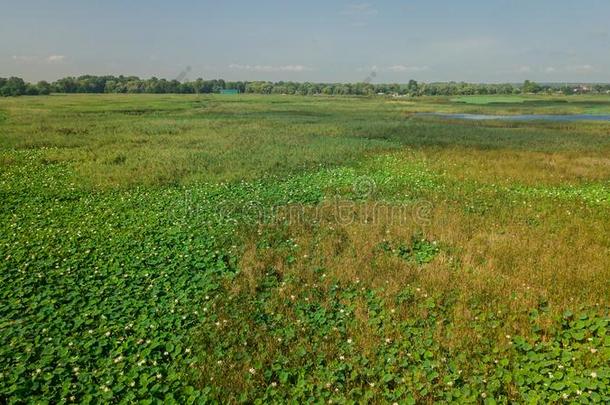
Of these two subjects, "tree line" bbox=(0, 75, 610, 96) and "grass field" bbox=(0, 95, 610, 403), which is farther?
"tree line" bbox=(0, 75, 610, 96)

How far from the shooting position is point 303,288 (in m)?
8.94

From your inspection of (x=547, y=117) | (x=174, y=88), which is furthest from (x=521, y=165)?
(x=174, y=88)

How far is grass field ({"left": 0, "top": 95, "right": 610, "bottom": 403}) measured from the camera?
6.03m

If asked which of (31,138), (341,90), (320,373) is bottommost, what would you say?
(320,373)

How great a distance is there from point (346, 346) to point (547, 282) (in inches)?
205

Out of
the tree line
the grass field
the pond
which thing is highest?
the tree line

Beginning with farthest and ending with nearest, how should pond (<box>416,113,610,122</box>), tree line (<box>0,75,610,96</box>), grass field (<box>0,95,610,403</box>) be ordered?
tree line (<box>0,75,610,96</box>)
pond (<box>416,113,610,122</box>)
grass field (<box>0,95,610,403</box>)

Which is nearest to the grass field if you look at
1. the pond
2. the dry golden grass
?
the dry golden grass

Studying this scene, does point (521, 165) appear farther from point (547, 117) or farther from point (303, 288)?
point (547, 117)

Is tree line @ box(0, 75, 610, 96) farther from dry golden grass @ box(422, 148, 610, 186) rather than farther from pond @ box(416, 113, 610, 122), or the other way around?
dry golden grass @ box(422, 148, 610, 186)

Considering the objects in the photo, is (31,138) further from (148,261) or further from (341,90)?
(341,90)

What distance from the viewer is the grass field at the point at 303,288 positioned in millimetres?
6031

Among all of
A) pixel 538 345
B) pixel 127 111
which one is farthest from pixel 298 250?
pixel 127 111

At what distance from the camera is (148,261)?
1004 centimetres
